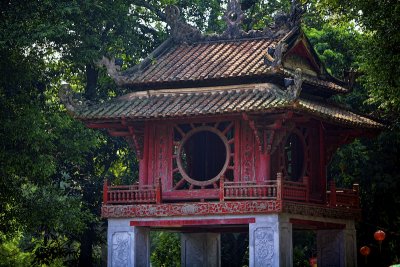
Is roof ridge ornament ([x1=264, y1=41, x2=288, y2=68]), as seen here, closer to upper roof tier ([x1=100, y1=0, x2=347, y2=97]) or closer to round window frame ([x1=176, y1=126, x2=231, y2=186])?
upper roof tier ([x1=100, y1=0, x2=347, y2=97])

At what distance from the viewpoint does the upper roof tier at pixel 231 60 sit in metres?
27.8

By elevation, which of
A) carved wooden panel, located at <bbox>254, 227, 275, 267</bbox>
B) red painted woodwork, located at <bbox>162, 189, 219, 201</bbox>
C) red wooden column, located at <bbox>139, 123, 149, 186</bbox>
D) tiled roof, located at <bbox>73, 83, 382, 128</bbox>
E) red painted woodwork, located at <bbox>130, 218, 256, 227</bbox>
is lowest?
carved wooden panel, located at <bbox>254, 227, 275, 267</bbox>

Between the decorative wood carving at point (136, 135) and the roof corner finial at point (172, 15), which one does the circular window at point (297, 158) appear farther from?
the roof corner finial at point (172, 15)

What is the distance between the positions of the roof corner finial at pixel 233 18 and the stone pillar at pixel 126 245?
693 centimetres

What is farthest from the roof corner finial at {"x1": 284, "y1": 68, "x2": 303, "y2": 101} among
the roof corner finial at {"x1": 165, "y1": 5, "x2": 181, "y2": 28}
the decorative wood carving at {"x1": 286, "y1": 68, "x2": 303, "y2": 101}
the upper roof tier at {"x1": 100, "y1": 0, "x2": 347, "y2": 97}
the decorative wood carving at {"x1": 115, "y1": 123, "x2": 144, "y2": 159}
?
the roof corner finial at {"x1": 165, "y1": 5, "x2": 181, "y2": 28}

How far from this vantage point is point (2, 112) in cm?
3088

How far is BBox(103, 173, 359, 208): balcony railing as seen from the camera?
26.3 metres

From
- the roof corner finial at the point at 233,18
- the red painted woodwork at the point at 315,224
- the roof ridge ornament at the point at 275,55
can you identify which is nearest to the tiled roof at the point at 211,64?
the roof ridge ornament at the point at 275,55

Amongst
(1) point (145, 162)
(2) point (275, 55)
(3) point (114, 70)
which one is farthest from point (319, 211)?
(3) point (114, 70)

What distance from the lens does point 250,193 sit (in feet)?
87.2

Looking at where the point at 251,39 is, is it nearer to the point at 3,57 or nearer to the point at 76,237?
the point at 3,57

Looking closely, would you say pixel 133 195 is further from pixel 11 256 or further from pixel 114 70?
pixel 11 256

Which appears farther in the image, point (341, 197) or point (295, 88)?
point (341, 197)

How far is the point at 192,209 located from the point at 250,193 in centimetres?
171
